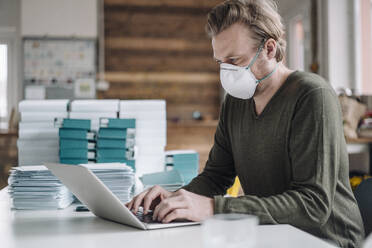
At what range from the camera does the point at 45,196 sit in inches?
51.8

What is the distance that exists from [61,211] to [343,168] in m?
0.82

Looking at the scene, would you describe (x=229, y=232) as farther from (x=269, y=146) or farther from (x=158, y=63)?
(x=158, y=63)

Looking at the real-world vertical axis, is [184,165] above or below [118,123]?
below

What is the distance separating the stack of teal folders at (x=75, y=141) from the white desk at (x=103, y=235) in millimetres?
737

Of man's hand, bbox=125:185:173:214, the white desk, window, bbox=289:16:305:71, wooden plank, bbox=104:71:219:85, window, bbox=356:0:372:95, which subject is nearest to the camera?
the white desk

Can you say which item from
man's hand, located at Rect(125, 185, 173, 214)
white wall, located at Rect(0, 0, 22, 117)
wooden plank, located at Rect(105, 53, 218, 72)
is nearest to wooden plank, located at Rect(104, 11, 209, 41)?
wooden plank, located at Rect(105, 53, 218, 72)

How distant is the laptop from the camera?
3.18 feet

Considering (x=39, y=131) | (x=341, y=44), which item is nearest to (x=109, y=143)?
(x=39, y=131)

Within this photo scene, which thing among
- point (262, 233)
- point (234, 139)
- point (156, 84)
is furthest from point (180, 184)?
point (156, 84)

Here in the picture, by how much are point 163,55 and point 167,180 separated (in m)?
5.36

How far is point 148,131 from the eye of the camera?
206 cm

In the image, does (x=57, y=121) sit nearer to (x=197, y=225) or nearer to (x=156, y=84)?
(x=197, y=225)

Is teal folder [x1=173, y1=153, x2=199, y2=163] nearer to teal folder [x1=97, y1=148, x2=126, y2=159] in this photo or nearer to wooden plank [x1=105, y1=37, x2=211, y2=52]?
teal folder [x1=97, y1=148, x2=126, y2=159]

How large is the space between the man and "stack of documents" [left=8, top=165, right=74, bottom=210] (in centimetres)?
28
